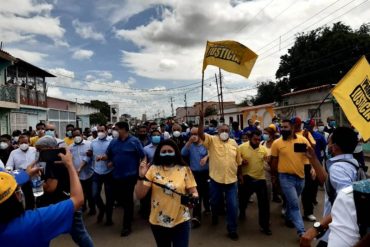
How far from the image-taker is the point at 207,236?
6.10m

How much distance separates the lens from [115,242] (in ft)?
19.5

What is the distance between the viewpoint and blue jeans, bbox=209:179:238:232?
601 centimetres

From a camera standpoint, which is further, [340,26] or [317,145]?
[340,26]

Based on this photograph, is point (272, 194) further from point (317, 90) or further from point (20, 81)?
point (20, 81)

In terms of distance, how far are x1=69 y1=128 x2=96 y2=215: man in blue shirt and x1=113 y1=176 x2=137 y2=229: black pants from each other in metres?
0.95

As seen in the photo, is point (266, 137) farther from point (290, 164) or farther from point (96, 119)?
point (96, 119)

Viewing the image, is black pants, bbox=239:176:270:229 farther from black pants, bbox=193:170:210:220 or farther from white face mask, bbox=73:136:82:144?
white face mask, bbox=73:136:82:144

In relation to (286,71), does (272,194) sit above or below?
below

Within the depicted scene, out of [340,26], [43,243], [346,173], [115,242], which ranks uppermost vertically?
[340,26]

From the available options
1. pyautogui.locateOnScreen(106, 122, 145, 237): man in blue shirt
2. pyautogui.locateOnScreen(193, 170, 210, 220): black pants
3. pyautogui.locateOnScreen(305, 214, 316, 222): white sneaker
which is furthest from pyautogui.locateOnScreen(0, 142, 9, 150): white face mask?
pyautogui.locateOnScreen(305, 214, 316, 222): white sneaker

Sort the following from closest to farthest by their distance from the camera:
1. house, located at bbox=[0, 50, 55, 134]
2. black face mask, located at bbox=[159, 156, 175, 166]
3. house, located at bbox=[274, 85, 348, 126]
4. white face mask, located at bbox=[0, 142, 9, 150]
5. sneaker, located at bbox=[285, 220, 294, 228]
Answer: black face mask, located at bbox=[159, 156, 175, 166] < sneaker, located at bbox=[285, 220, 294, 228] < white face mask, located at bbox=[0, 142, 9, 150] < house, located at bbox=[0, 50, 55, 134] < house, located at bbox=[274, 85, 348, 126]

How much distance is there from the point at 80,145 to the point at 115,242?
8.44ft

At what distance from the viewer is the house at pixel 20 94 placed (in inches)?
865

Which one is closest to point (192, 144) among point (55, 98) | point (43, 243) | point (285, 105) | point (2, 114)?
point (43, 243)
